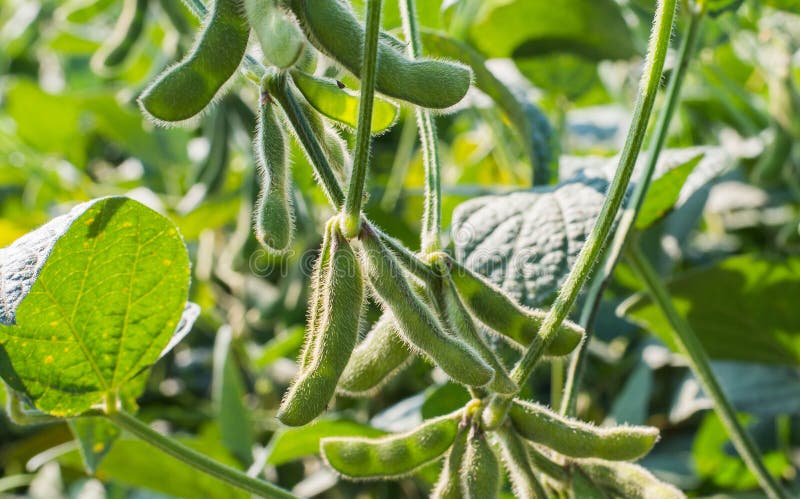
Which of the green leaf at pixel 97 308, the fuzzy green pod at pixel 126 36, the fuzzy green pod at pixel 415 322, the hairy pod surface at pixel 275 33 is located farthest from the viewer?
the fuzzy green pod at pixel 126 36

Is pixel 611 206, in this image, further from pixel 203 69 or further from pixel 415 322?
pixel 203 69

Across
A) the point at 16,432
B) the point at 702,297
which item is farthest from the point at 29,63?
the point at 702,297

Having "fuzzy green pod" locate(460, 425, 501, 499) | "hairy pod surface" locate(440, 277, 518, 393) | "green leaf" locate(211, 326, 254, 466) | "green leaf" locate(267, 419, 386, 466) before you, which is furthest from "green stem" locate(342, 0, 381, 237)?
"green leaf" locate(211, 326, 254, 466)

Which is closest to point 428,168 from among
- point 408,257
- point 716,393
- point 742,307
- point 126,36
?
point 408,257

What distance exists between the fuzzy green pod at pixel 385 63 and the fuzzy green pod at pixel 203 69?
1.8 inches

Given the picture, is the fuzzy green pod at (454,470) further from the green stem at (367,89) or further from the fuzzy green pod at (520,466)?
the green stem at (367,89)

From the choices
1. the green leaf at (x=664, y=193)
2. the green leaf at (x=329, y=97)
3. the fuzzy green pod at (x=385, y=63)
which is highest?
the fuzzy green pod at (x=385, y=63)

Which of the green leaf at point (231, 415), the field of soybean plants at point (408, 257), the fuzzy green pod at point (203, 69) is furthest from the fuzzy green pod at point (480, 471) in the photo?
the green leaf at point (231, 415)

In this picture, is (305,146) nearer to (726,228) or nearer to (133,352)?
(133,352)

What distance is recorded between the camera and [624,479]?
0.84 m

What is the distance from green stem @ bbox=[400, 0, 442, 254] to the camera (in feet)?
2.72

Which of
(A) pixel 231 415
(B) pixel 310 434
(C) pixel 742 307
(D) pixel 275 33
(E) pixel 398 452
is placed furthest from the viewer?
(A) pixel 231 415

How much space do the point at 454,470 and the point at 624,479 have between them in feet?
0.52

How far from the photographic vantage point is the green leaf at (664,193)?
1096 millimetres
